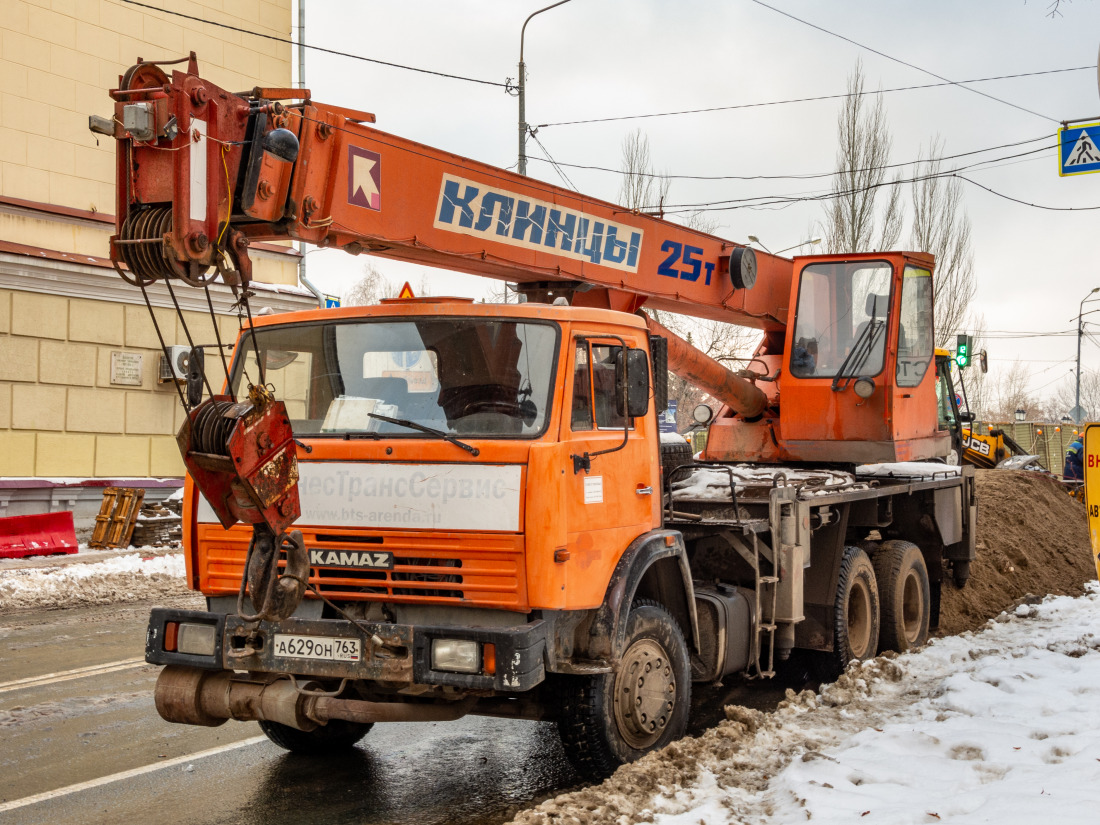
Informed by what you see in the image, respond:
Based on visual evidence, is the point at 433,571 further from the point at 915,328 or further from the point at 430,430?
the point at 915,328

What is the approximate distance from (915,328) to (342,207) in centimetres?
579

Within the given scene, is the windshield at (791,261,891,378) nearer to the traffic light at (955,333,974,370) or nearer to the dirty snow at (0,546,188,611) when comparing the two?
the traffic light at (955,333,974,370)

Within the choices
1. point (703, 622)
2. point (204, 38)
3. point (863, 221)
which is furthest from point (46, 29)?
point (863, 221)

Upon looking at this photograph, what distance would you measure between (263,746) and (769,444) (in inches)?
205

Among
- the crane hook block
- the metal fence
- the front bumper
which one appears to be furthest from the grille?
the metal fence

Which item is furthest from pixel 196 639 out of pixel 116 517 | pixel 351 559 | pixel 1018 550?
pixel 1018 550

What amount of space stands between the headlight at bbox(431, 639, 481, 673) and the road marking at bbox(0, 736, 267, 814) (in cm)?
202

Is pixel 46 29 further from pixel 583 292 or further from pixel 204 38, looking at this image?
pixel 583 292

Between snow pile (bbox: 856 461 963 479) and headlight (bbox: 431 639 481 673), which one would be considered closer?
headlight (bbox: 431 639 481 673)

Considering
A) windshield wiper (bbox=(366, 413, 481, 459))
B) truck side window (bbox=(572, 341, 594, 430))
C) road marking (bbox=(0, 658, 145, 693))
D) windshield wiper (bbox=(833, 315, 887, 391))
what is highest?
windshield wiper (bbox=(833, 315, 887, 391))

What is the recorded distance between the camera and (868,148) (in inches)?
1232

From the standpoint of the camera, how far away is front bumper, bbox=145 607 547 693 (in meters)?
4.65

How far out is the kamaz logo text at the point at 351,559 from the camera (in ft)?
16.5

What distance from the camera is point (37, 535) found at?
45.7 feet
